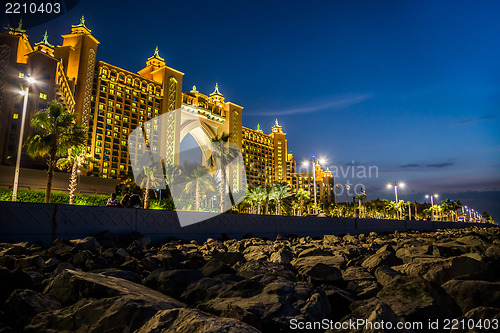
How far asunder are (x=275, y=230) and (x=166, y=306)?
13.8 m

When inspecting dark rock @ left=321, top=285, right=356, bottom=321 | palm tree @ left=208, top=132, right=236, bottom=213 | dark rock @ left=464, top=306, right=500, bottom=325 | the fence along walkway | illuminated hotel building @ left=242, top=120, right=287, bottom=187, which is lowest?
dark rock @ left=321, top=285, right=356, bottom=321

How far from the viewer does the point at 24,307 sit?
2895 millimetres

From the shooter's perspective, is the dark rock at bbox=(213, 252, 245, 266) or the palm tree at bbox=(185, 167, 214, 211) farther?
the palm tree at bbox=(185, 167, 214, 211)

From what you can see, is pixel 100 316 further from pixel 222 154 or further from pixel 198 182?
pixel 198 182

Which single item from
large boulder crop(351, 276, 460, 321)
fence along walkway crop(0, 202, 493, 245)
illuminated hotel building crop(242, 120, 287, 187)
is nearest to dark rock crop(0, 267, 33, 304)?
large boulder crop(351, 276, 460, 321)

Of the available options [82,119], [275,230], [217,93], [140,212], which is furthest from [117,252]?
[217,93]

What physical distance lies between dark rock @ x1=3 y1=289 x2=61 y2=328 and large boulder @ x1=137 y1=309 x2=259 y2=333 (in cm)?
118

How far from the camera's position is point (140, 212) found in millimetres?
10977

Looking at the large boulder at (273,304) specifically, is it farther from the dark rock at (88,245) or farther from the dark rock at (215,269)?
the dark rock at (88,245)

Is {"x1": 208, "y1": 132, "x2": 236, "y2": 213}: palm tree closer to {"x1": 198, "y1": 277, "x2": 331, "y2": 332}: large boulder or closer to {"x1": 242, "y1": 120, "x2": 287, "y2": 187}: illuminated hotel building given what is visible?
{"x1": 198, "y1": 277, "x2": 331, "y2": 332}: large boulder

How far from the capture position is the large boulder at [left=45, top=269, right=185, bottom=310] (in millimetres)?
3129

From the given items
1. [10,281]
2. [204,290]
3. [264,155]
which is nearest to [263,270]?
[204,290]

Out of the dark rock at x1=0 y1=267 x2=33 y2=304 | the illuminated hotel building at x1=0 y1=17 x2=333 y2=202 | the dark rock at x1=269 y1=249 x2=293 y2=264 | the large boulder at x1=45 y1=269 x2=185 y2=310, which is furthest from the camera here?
the illuminated hotel building at x1=0 y1=17 x2=333 y2=202

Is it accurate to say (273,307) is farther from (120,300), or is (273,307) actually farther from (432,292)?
(432,292)
